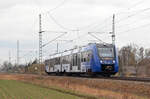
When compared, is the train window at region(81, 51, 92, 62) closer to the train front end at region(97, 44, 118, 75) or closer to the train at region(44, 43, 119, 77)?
the train at region(44, 43, 119, 77)

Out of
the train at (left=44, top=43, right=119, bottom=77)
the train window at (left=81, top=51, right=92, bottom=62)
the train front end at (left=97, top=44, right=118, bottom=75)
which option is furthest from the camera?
the train window at (left=81, top=51, right=92, bottom=62)

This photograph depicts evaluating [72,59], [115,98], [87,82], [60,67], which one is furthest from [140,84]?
[60,67]

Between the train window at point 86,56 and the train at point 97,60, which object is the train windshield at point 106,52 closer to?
the train at point 97,60

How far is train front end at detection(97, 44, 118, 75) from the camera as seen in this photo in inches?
1280

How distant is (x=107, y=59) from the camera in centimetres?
3294

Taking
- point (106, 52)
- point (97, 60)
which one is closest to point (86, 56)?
point (106, 52)

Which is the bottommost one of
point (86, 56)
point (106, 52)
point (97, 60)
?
point (97, 60)

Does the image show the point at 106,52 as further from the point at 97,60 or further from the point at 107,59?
the point at 97,60

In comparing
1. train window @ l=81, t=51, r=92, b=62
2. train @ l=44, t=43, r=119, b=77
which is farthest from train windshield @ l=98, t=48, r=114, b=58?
train window @ l=81, t=51, r=92, b=62

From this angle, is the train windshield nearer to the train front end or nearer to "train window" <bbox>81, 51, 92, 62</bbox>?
the train front end

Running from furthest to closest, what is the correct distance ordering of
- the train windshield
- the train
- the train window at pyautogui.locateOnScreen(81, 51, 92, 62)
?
1. the train window at pyautogui.locateOnScreen(81, 51, 92, 62)
2. the train windshield
3. the train

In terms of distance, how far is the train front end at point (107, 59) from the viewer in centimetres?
3250

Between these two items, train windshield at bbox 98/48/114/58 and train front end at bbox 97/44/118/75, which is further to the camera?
train windshield at bbox 98/48/114/58

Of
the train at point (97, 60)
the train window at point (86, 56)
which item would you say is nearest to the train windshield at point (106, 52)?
the train at point (97, 60)
